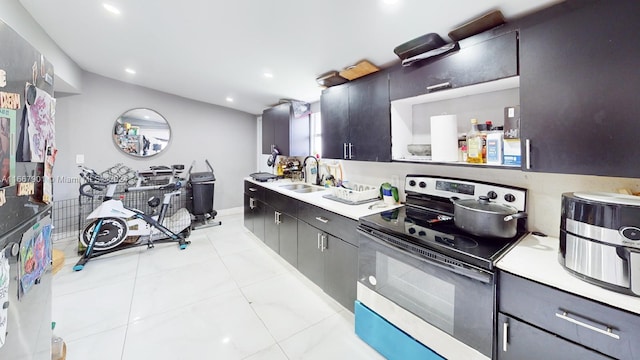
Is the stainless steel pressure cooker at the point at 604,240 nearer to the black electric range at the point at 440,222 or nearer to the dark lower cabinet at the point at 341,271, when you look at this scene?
the black electric range at the point at 440,222

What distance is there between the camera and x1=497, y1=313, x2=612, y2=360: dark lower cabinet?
92cm

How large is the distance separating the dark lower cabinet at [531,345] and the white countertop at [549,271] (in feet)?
0.67

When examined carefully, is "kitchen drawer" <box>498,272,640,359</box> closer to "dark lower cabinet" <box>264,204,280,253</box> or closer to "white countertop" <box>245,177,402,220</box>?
"white countertop" <box>245,177,402,220</box>

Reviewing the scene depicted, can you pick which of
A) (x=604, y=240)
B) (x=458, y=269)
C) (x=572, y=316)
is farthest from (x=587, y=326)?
(x=458, y=269)

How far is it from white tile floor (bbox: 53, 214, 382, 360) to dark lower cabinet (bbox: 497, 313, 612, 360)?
0.87 metres

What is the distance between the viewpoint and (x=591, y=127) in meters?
1.07

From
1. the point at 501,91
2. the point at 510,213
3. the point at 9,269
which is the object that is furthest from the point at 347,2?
the point at 9,269

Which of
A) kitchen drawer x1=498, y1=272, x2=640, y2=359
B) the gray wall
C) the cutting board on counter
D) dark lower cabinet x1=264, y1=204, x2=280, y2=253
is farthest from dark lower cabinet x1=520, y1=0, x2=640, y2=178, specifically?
the gray wall

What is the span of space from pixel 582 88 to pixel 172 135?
16.7 feet

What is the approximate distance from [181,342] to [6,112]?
174 centimetres

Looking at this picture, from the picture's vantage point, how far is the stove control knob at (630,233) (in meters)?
0.85

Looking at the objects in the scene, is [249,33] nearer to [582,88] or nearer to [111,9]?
[111,9]

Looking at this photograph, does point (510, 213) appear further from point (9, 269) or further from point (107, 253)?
point (107, 253)

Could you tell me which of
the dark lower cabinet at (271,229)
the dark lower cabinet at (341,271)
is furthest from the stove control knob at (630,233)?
the dark lower cabinet at (271,229)
